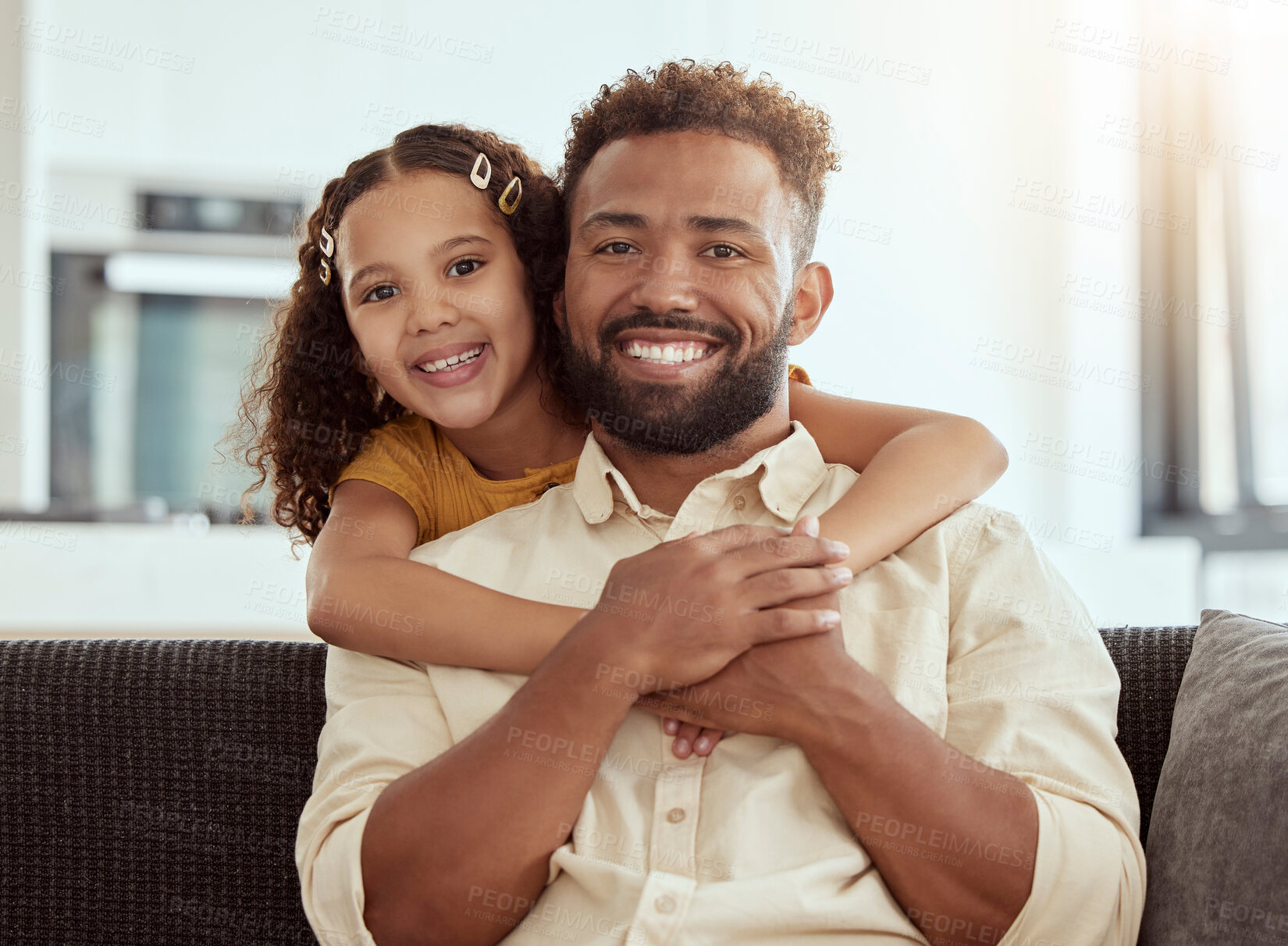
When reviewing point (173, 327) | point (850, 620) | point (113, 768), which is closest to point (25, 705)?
point (113, 768)

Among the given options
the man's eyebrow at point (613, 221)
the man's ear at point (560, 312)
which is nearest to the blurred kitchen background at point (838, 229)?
the man's ear at point (560, 312)

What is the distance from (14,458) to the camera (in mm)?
3779

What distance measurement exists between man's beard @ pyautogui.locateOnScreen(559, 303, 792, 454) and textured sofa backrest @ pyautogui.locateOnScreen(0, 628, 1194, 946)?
1.71ft

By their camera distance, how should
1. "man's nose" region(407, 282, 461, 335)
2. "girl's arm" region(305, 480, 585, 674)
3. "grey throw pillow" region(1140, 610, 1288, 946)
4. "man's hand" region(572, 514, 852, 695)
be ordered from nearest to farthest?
1. "grey throw pillow" region(1140, 610, 1288, 946)
2. "man's hand" region(572, 514, 852, 695)
3. "girl's arm" region(305, 480, 585, 674)
4. "man's nose" region(407, 282, 461, 335)

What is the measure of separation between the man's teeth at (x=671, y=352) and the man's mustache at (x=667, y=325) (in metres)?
0.02

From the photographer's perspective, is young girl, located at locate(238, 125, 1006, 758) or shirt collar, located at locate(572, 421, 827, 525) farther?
shirt collar, located at locate(572, 421, 827, 525)

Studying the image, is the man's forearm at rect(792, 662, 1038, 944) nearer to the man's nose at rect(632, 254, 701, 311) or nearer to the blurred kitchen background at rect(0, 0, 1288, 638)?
the man's nose at rect(632, 254, 701, 311)

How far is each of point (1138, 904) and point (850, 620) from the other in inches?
16.1

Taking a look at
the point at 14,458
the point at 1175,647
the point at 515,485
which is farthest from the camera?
the point at 14,458

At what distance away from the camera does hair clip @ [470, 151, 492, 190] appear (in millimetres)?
1597

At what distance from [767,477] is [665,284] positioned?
27 cm

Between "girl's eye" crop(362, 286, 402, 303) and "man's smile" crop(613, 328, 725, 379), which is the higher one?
"girl's eye" crop(362, 286, 402, 303)

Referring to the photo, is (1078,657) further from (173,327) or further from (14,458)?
(14,458)

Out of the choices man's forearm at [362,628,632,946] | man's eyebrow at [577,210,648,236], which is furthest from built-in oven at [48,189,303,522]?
man's forearm at [362,628,632,946]
